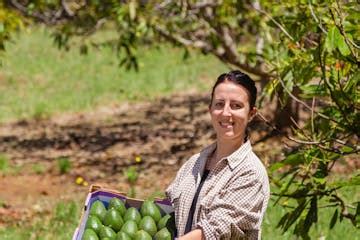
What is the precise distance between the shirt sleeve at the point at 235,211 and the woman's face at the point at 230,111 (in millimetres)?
175

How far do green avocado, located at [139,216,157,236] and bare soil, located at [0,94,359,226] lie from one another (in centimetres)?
358

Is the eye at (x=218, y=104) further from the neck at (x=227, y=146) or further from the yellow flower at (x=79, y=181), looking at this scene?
the yellow flower at (x=79, y=181)

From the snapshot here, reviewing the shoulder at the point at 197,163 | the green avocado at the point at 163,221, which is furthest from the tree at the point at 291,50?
the green avocado at the point at 163,221

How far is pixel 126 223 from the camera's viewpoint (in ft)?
9.98

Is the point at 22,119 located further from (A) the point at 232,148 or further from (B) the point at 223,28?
(A) the point at 232,148

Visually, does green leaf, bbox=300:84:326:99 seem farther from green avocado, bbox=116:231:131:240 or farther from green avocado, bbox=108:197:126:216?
green avocado, bbox=116:231:131:240

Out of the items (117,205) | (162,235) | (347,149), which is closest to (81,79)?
(347,149)

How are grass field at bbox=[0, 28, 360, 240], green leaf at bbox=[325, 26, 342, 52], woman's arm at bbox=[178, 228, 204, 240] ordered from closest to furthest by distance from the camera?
woman's arm at bbox=[178, 228, 204, 240], green leaf at bbox=[325, 26, 342, 52], grass field at bbox=[0, 28, 360, 240]

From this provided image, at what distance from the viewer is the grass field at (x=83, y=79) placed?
1280 cm

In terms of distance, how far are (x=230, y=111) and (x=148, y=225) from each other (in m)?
0.53

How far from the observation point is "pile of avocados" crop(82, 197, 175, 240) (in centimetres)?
295

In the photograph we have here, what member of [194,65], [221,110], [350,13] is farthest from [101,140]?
[221,110]

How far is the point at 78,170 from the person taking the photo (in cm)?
862

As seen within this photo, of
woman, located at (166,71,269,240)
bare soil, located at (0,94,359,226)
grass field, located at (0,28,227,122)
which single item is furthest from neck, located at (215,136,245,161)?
grass field, located at (0,28,227,122)
